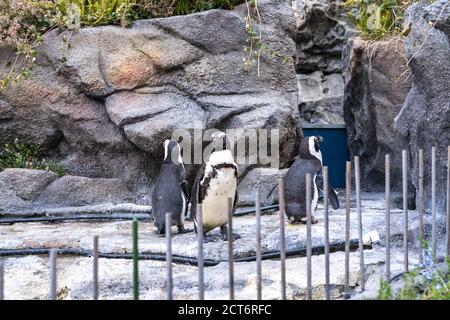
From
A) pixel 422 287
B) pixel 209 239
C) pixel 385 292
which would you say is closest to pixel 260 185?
pixel 209 239

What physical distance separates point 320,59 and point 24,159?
4.79 m

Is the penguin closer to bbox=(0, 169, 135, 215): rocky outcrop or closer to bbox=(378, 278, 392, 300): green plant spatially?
bbox=(0, 169, 135, 215): rocky outcrop

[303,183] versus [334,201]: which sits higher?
[303,183]

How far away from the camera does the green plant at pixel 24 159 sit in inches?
298

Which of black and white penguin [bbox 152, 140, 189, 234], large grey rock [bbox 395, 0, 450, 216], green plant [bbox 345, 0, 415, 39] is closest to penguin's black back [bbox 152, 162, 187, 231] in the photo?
black and white penguin [bbox 152, 140, 189, 234]

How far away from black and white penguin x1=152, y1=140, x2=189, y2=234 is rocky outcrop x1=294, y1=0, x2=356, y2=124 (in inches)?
179

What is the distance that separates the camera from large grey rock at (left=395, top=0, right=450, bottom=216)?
564 cm

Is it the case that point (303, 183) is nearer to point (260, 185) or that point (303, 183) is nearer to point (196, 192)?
point (196, 192)

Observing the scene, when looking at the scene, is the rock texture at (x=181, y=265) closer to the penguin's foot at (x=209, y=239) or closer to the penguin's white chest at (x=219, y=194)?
the penguin's foot at (x=209, y=239)

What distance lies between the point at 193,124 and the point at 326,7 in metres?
3.91

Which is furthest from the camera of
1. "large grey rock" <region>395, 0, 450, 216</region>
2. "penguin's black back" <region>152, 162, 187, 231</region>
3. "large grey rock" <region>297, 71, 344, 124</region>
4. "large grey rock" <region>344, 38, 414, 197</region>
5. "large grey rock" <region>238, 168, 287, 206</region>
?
"large grey rock" <region>297, 71, 344, 124</region>

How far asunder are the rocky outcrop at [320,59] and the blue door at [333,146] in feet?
4.20

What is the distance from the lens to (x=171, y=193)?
20.3 feet
